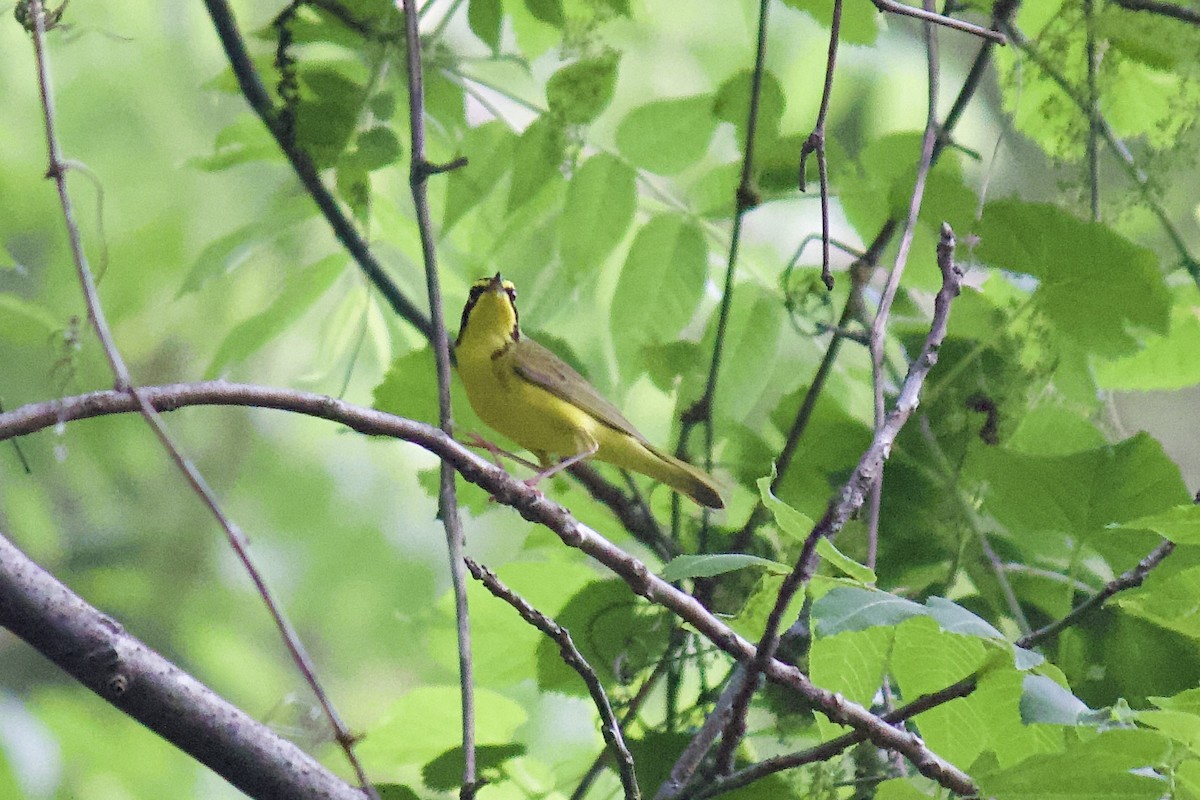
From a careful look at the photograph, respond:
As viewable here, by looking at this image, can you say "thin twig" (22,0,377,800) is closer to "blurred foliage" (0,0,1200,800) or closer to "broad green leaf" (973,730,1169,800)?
"blurred foliage" (0,0,1200,800)

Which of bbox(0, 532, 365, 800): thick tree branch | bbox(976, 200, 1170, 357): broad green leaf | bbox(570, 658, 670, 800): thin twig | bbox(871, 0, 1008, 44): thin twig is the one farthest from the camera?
bbox(976, 200, 1170, 357): broad green leaf

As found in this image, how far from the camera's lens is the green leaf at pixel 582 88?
6.35 feet

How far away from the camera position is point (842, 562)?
0.84m

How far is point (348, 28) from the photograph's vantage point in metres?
2.13

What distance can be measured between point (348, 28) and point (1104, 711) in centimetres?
182

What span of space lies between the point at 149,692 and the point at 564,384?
124 cm

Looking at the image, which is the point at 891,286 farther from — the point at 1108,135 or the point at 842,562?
the point at 1108,135

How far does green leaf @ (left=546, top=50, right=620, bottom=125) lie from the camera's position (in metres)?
1.93

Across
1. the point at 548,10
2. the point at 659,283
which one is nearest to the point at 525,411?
the point at 659,283

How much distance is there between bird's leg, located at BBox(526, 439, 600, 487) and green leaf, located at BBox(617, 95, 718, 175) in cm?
55

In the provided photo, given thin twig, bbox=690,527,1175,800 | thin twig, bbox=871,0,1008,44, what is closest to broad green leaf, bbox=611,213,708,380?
thin twig, bbox=871,0,1008,44

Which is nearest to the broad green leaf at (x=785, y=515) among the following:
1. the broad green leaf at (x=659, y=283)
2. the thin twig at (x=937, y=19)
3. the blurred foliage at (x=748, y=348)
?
the blurred foliage at (x=748, y=348)

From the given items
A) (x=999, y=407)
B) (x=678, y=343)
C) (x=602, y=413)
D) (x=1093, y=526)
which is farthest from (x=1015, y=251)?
(x=602, y=413)

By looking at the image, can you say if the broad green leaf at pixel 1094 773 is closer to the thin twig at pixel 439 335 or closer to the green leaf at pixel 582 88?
the thin twig at pixel 439 335
